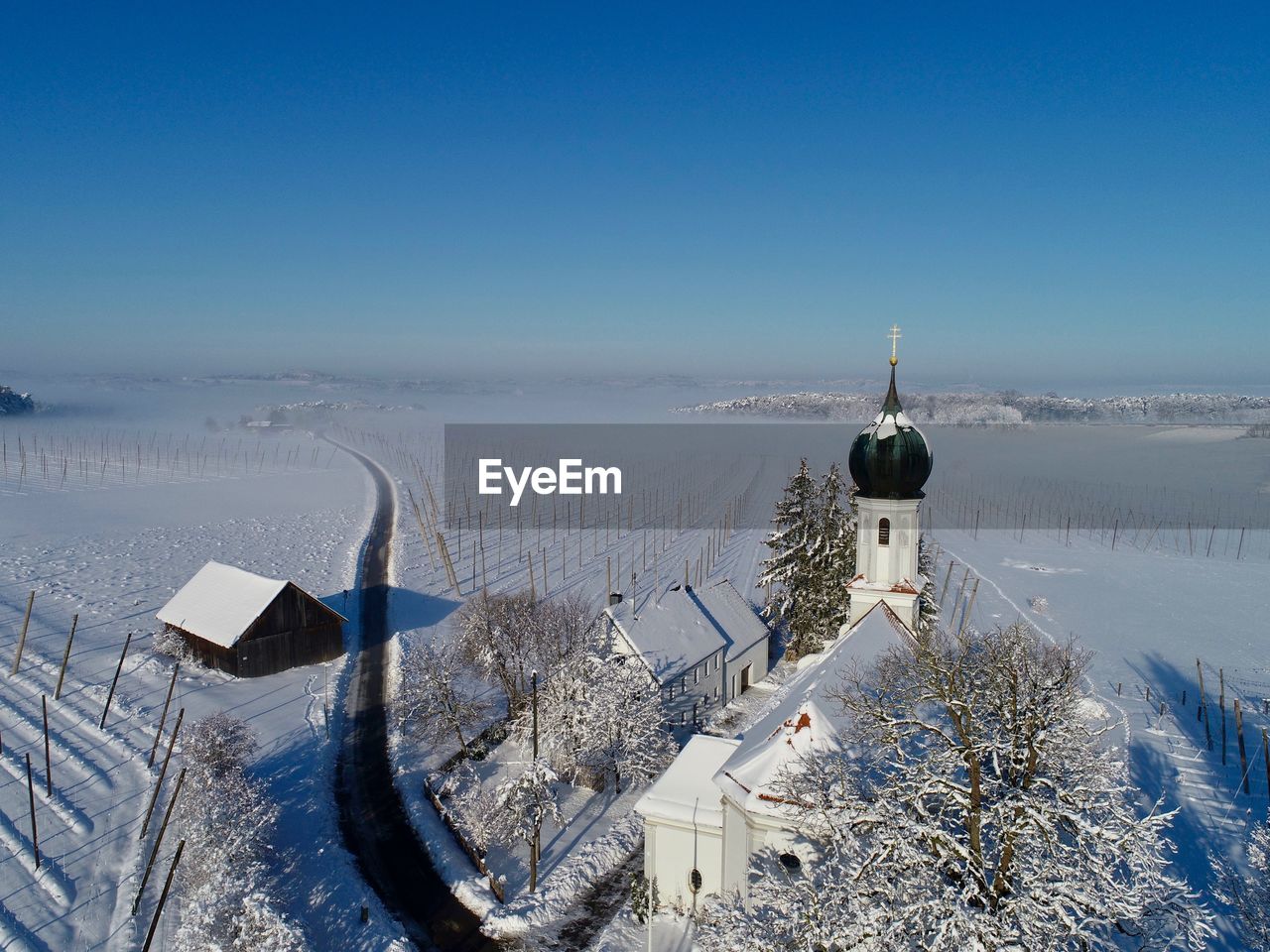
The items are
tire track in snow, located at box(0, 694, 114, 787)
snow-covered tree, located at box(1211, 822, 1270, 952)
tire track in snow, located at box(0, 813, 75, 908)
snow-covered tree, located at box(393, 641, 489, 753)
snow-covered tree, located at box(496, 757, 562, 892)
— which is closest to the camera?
snow-covered tree, located at box(1211, 822, 1270, 952)

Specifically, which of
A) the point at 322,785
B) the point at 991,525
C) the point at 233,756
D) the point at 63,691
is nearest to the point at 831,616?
the point at 322,785

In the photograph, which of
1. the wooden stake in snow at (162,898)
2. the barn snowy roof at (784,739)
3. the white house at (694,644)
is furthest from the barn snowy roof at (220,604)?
the barn snowy roof at (784,739)

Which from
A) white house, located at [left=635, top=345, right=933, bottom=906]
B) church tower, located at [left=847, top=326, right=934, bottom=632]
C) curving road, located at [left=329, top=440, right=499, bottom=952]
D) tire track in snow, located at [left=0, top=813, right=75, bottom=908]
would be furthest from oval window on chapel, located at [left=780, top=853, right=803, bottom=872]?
tire track in snow, located at [left=0, top=813, right=75, bottom=908]

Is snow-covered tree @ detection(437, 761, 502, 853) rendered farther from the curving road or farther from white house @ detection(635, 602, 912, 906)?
white house @ detection(635, 602, 912, 906)

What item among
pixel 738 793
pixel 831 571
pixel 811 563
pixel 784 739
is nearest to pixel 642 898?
pixel 738 793

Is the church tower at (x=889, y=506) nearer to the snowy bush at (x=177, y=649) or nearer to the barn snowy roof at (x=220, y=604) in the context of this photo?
the barn snowy roof at (x=220, y=604)

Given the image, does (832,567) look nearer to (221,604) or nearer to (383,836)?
(383,836)
